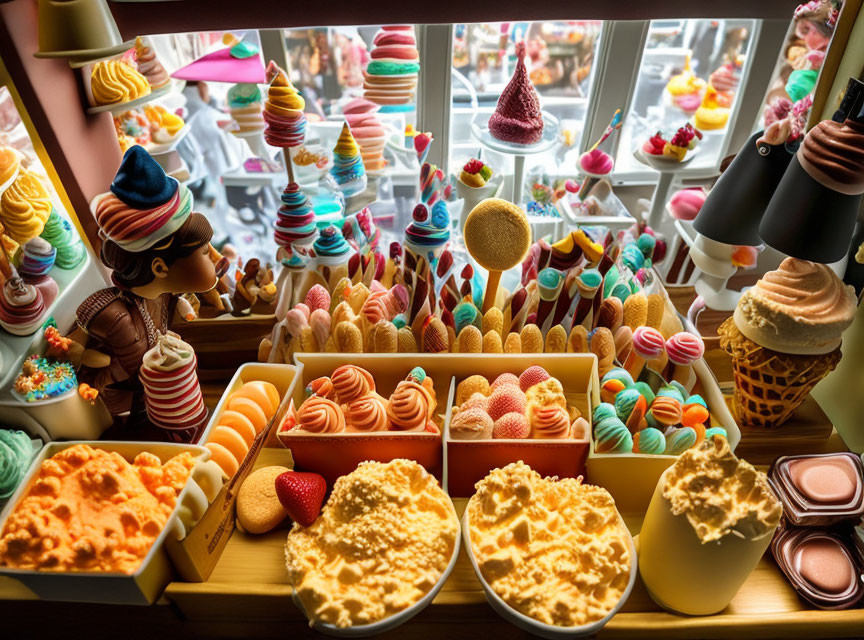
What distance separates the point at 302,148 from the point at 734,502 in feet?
5.40

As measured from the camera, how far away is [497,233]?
150cm

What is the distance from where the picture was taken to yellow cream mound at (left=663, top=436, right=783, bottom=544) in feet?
3.43

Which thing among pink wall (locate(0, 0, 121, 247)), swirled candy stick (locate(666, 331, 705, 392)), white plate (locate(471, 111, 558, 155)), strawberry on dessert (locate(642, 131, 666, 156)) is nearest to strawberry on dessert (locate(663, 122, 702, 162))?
strawberry on dessert (locate(642, 131, 666, 156))

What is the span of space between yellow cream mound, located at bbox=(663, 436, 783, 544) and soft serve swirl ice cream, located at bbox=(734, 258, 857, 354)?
364 millimetres

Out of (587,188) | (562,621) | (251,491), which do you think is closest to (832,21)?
(587,188)

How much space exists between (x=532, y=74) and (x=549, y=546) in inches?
97.4

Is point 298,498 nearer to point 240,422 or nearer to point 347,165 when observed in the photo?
point 240,422

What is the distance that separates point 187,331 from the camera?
176 cm

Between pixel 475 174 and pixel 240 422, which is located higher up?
pixel 475 174

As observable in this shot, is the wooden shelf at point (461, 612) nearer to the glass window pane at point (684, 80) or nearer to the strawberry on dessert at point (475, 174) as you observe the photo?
the strawberry on dessert at point (475, 174)

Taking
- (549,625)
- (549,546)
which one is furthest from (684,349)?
(549,625)

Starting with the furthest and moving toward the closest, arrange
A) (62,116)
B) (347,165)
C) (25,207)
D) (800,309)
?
1. (347,165)
2. (62,116)
3. (25,207)
4. (800,309)

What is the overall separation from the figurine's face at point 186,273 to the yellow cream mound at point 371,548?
55 centimetres

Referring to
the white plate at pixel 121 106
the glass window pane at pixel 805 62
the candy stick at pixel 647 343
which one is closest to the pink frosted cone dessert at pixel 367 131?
the white plate at pixel 121 106
